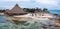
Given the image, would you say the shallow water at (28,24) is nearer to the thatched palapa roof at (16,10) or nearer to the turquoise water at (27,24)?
the turquoise water at (27,24)

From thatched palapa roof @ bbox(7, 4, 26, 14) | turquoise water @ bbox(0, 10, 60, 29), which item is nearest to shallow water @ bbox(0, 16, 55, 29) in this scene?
turquoise water @ bbox(0, 10, 60, 29)

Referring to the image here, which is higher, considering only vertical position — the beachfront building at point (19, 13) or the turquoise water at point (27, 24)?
the beachfront building at point (19, 13)

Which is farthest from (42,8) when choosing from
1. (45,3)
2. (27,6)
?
(27,6)

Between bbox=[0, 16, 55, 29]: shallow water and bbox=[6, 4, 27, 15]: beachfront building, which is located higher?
A: bbox=[6, 4, 27, 15]: beachfront building

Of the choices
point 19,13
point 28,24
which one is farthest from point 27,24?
point 19,13

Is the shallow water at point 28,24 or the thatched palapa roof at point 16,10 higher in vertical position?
the thatched palapa roof at point 16,10

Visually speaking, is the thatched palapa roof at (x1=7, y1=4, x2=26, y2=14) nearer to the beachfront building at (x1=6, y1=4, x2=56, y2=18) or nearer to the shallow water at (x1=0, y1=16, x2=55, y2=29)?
the beachfront building at (x1=6, y1=4, x2=56, y2=18)

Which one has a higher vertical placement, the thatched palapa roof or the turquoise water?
the thatched palapa roof

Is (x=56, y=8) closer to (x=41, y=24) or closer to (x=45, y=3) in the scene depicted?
(x=45, y=3)

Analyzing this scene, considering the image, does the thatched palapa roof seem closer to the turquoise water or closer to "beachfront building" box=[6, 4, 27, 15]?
"beachfront building" box=[6, 4, 27, 15]

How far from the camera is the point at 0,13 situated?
3.71 ft

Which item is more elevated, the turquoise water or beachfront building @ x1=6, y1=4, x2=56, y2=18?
beachfront building @ x1=6, y1=4, x2=56, y2=18

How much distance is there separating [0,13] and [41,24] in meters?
0.48

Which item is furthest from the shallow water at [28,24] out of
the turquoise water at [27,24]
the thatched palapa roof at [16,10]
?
the thatched palapa roof at [16,10]
